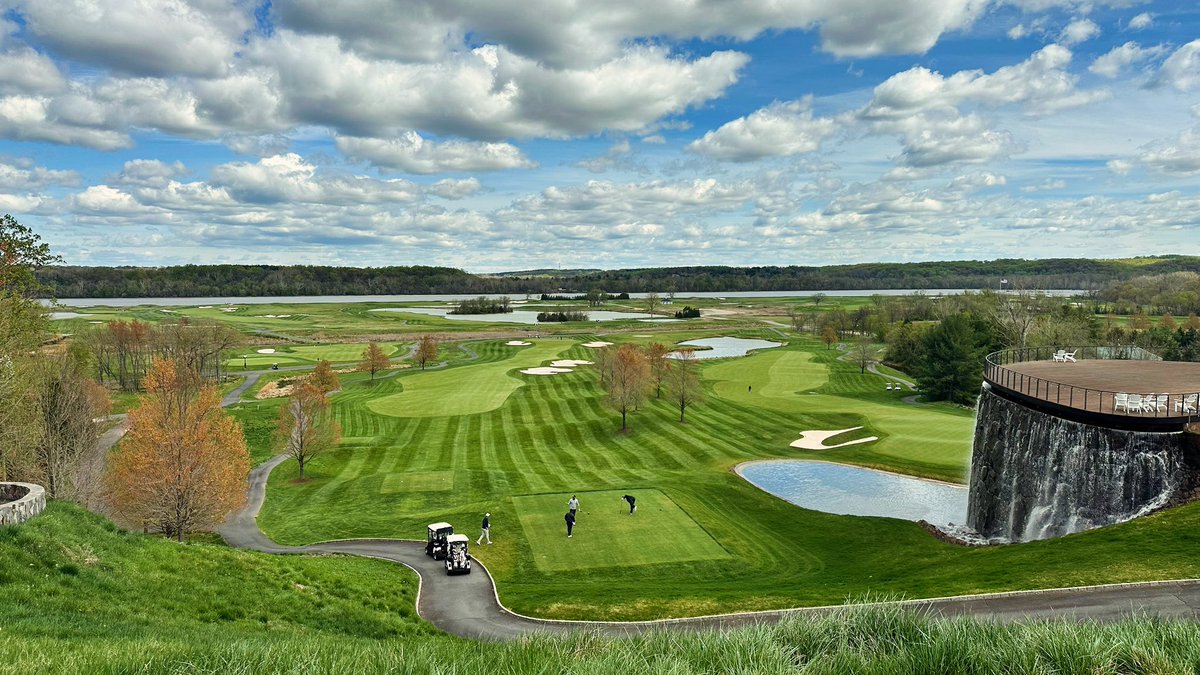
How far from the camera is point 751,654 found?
25.1 ft

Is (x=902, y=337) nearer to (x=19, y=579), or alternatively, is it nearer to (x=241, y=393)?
(x=241, y=393)

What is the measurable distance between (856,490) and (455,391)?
45619 mm

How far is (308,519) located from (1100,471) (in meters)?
35.5

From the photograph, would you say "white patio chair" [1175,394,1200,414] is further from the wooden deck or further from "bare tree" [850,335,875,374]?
"bare tree" [850,335,875,374]

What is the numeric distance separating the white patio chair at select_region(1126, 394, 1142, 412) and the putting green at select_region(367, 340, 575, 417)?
51370mm

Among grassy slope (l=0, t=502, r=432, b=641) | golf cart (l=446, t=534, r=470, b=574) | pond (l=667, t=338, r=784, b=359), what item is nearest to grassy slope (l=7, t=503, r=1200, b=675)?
grassy slope (l=0, t=502, r=432, b=641)

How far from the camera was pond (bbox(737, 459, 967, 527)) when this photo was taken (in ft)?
122

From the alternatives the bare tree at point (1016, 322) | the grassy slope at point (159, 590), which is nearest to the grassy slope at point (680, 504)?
the grassy slope at point (159, 590)

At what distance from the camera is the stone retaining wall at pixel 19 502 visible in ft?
54.6

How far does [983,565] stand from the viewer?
20547mm

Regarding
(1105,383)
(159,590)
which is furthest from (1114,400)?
(159,590)

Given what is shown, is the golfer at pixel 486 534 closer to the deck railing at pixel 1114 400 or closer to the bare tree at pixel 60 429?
the bare tree at pixel 60 429

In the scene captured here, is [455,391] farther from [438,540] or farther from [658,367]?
[438,540]

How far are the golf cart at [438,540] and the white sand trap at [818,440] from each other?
31.9 metres
